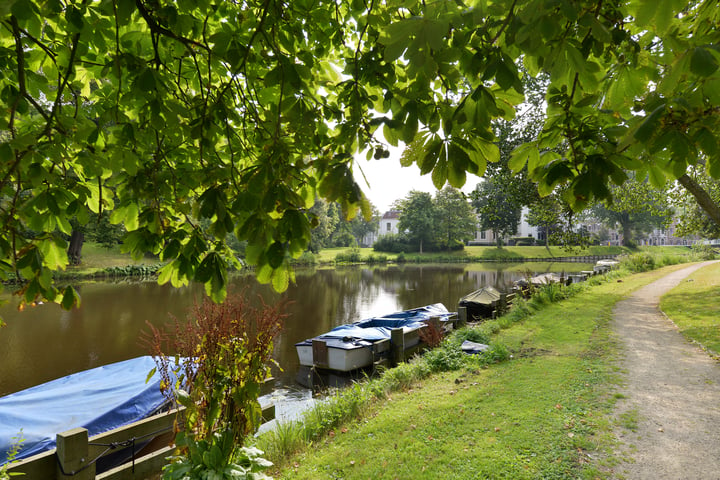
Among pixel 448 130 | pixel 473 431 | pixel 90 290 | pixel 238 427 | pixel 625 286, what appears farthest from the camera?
pixel 90 290

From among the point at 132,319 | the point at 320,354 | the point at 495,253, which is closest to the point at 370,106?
the point at 320,354

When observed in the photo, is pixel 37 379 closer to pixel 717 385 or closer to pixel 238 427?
pixel 238 427

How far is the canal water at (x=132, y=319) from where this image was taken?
35.0ft

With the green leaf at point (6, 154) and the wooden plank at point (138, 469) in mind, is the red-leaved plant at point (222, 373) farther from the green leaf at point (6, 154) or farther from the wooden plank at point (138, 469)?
the green leaf at point (6, 154)

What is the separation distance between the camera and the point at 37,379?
994cm

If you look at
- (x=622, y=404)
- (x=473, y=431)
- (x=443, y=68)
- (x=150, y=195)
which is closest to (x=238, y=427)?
(x=150, y=195)

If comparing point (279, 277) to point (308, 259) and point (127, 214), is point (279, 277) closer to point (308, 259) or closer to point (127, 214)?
point (127, 214)

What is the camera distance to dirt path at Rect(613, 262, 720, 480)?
13.1 feet

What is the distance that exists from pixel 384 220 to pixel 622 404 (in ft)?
266

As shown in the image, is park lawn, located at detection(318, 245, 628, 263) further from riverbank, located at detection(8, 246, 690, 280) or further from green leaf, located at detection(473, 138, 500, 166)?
green leaf, located at detection(473, 138, 500, 166)

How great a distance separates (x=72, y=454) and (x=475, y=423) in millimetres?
4730

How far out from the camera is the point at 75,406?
5793 millimetres

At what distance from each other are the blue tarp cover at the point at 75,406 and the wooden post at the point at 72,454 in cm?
110

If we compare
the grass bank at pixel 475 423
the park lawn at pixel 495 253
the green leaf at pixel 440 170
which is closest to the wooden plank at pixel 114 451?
the grass bank at pixel 475 423
